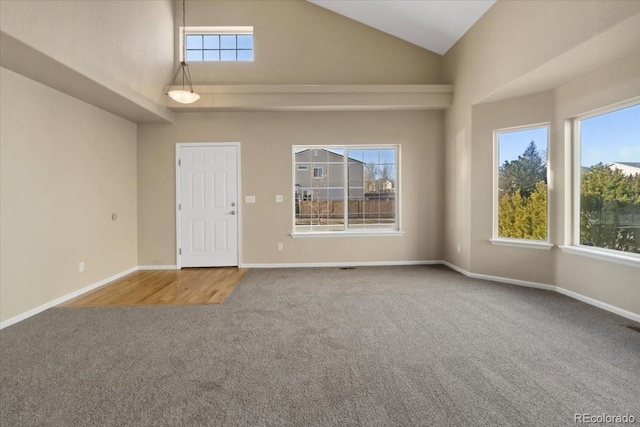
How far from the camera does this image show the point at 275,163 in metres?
5.66

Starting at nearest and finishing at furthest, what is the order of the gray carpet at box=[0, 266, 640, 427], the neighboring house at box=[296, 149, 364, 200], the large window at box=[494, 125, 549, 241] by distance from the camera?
the gray carpet at box=[0, 266, 640, 427] → the large window at box=[494, 125, 549, 241] → the neighboring house at box=[296, 149, 364, 200]

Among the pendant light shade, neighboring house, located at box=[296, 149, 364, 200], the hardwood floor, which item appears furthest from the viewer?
neighboring house, located at box=[296, 149, 364, 200]

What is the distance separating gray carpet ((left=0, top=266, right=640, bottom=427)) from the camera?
1872 millimetres

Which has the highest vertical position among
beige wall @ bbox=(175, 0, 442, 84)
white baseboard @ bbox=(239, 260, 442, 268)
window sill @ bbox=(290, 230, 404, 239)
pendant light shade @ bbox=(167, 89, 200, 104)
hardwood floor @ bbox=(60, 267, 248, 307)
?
beige wall @ bbox=(175, 0, 442, 84)

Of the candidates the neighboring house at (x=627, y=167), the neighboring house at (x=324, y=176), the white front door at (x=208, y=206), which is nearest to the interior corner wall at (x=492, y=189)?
the neighboring house at (x=627, y=167)

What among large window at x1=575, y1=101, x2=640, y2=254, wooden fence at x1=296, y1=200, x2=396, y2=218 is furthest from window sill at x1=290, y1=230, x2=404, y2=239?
large window at x1=575, y1=101, x2=640, y2=254

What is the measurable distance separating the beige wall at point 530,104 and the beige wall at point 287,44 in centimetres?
172

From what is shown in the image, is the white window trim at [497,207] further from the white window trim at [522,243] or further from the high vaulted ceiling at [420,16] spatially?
the high vaulted ceiling at [420,16]

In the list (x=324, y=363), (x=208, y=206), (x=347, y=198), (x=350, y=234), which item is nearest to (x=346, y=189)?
(x=347, y=198)

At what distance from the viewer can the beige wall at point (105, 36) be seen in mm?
2781

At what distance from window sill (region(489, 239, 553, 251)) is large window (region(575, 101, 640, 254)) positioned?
35 centimetres

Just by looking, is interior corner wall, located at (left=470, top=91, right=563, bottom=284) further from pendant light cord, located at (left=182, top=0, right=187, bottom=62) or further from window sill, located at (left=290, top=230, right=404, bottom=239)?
pendant light cord, located at (left=182, top=0, right=187, bottom=62)

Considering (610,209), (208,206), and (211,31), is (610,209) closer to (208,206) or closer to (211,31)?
(208,206)

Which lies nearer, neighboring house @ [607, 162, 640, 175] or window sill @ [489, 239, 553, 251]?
neighboring house @ [607, 162, 640, 175]
